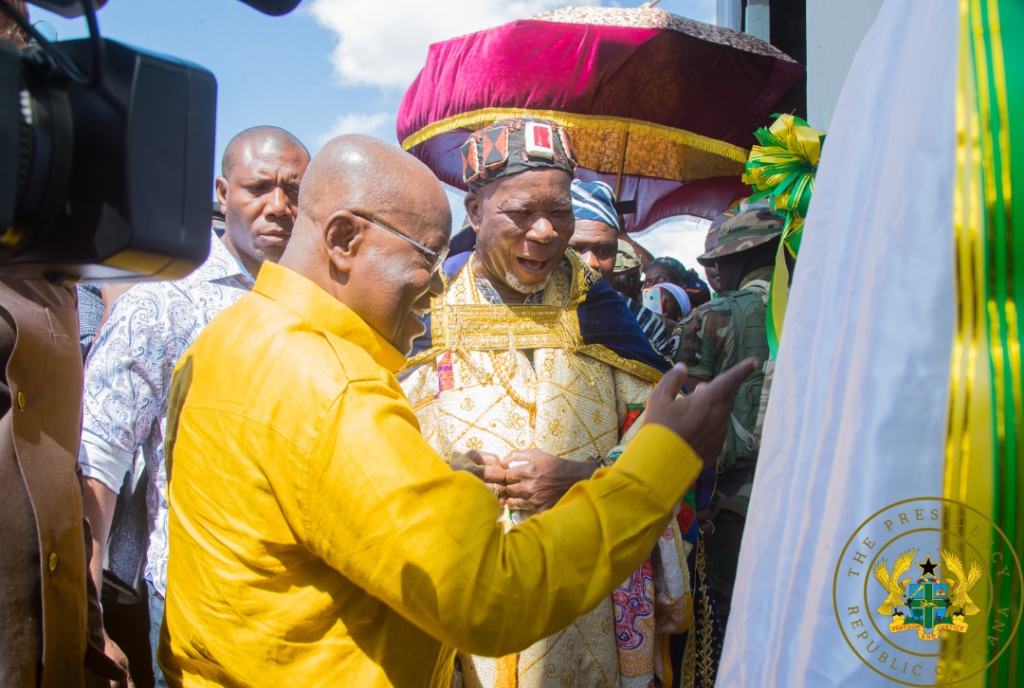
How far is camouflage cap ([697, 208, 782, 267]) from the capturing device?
4020 mm

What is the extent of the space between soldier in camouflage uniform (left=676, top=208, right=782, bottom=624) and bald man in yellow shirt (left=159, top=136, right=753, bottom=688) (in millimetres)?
2155

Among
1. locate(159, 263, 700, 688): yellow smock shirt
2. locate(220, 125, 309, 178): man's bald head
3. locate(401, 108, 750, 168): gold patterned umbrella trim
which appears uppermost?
locate(401, 108, 750, 168): gold patterned umbrella trim

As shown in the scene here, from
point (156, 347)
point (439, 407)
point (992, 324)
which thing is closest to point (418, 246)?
point (992, 324)

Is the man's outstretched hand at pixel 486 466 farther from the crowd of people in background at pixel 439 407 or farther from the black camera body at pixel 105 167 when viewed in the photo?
the black camera body at pixel 105 167

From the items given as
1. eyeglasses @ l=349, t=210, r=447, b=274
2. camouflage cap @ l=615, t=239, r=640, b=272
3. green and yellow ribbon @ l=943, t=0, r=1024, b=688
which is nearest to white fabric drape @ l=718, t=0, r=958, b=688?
green and yellow ribbon @ l=943, t=0, r=1024, b=688

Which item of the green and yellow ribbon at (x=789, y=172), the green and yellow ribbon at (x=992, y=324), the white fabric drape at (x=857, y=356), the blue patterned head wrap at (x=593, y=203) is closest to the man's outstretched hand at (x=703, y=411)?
the white fabric drape at (x=857, y=356)

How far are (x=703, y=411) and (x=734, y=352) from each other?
2.34 m

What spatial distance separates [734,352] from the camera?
3.77 meters

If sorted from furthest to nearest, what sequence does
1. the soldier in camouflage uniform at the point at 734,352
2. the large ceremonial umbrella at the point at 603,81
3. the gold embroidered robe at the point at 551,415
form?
the large ceremonial umbrella at the point at 603,81, the soldier in camouflage uniform at the point at 734,352, the gold embroidered robe at the point at 551,415

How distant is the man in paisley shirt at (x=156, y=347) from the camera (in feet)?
8.00

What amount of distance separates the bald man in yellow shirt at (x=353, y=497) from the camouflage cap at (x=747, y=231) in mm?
2654

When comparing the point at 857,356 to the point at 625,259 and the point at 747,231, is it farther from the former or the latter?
the point at 625,259

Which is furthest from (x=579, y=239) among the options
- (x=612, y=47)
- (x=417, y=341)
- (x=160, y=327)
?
(x=160, y=327)

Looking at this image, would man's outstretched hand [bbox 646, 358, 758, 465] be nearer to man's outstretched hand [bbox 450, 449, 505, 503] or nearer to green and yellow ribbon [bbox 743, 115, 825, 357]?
green and yellow ribbon [bbox 743, 115, 825, 357]
